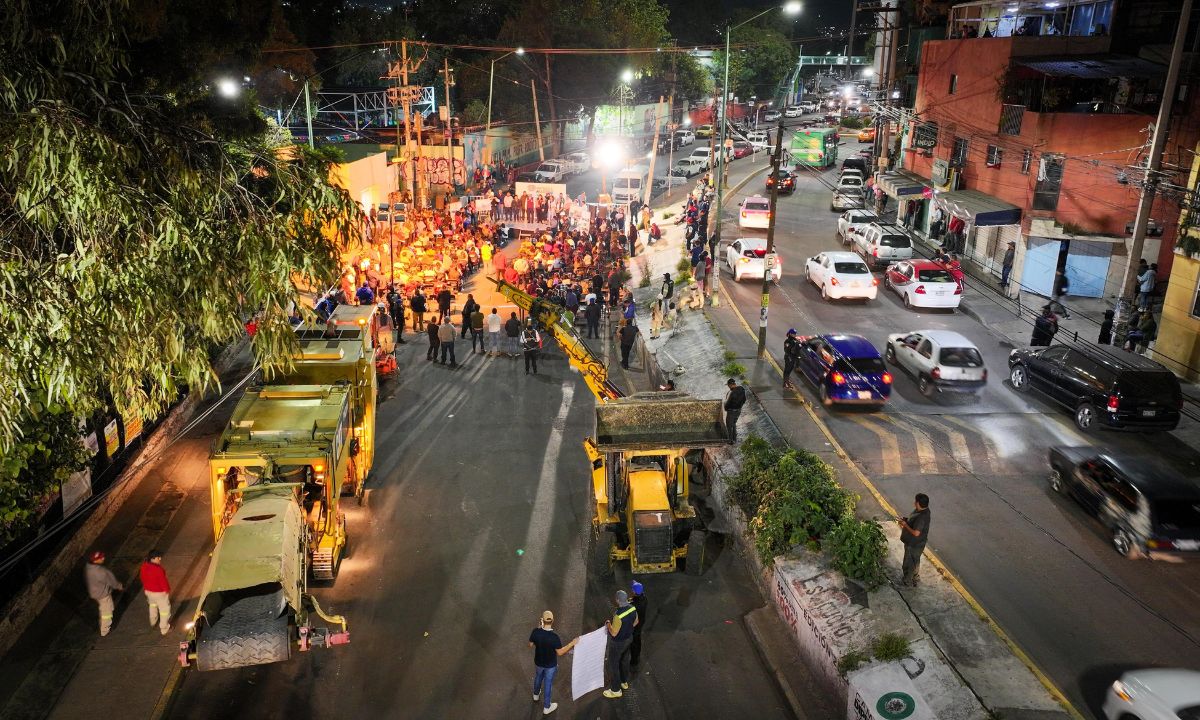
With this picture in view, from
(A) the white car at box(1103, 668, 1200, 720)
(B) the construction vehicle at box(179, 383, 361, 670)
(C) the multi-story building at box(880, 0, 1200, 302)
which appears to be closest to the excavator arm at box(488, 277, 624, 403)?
(B) the construction vehicle at box(179, 383, 361, 670)

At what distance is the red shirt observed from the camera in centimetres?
1154

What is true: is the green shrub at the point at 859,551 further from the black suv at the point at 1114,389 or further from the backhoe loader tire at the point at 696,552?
the black suv at the point at 1114,389

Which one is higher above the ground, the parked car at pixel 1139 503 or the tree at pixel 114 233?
the tree at pixel 114 233

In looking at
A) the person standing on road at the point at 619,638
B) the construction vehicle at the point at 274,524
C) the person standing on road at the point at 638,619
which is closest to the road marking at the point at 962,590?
the person standing on road at the point at 638,619

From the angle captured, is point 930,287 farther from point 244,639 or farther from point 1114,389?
point 244,639

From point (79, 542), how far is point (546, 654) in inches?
336

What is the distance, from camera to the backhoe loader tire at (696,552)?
13836mm

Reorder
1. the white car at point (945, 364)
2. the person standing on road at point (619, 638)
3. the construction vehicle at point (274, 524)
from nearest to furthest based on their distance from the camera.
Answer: the construction vehicle at point (274, 524) → the person standing on road at point (619, 638) → the white car at point (945, 364)

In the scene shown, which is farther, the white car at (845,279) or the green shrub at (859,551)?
the white car at (845,279)

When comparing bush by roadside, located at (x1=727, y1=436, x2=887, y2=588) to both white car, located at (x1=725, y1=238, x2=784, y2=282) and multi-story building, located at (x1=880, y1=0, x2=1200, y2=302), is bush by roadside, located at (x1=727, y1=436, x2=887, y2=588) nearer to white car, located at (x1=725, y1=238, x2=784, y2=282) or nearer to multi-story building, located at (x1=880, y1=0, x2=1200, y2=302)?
multi-story building, located at (x1=880, y1=0, x2=1200, y2=302)

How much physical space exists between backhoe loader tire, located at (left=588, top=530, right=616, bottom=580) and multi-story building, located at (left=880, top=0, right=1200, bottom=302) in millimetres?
17781

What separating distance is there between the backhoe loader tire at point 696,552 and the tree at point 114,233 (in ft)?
23.7

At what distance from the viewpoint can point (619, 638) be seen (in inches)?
415

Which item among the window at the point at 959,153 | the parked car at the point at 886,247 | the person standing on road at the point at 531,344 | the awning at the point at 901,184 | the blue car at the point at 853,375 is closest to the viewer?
the blue car at the point at 853,375
